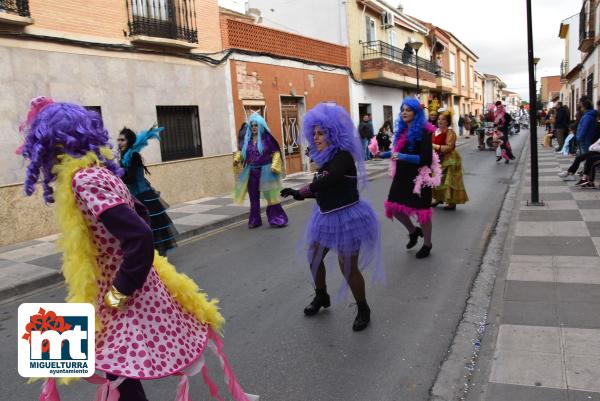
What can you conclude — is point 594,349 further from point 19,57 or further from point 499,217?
point 19,57

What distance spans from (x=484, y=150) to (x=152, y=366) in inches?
918

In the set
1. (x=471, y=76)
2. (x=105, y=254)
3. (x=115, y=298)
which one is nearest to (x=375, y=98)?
(x=105, y=254)

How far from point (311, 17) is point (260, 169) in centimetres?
1484

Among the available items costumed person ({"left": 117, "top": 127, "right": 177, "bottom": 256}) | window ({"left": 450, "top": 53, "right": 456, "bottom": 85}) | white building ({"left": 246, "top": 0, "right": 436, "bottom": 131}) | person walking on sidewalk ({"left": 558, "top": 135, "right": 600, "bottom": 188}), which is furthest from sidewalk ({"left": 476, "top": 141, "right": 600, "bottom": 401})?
window ({"left": 450, "top": 53, "right": 456, "bottom": 85})

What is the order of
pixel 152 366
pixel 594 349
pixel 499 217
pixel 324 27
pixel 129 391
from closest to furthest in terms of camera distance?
pixel 152 366 → pixel 129 391 → pixel 594 349 → pixel 499 217 → pixel 324 27

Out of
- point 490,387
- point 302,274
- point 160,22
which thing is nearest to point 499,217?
point 302,274

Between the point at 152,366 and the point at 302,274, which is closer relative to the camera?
the point at 152,366

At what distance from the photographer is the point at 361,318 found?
13.3ft

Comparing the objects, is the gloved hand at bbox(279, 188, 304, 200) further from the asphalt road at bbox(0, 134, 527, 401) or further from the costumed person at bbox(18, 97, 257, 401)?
the costumed person at bbox(18, 97, 257, 401)

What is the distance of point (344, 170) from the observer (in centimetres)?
377

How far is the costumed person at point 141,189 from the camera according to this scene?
6008 mm

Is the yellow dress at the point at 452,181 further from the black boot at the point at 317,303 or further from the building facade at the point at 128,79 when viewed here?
the building facade at the point at 128,79

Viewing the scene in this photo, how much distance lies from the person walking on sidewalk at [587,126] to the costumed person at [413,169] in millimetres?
6975
